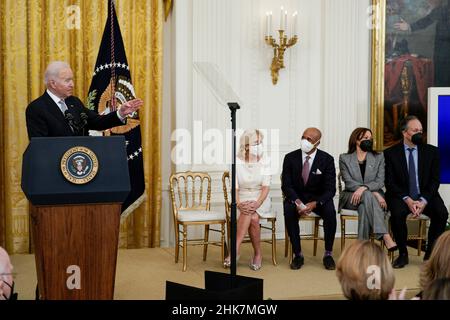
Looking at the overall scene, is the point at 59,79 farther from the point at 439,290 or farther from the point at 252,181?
the point at 439,290

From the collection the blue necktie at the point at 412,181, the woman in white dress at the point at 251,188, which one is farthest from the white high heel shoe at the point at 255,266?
the blue necktie at the point at 412,181

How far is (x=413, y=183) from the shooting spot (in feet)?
21.9

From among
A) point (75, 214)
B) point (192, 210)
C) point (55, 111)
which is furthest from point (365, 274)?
point (192, 210)

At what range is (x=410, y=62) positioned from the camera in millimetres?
8062

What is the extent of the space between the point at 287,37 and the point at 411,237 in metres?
2.63

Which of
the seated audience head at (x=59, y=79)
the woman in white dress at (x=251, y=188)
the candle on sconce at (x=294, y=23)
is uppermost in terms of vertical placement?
the candle on sconce at (x=294, y=23)

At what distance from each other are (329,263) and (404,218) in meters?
0.88

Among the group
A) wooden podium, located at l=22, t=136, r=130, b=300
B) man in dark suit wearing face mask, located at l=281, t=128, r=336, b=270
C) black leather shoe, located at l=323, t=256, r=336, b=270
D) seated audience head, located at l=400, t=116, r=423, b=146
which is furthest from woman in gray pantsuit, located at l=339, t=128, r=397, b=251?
wooden podium, located at l=22, t=136, r=130, b=300

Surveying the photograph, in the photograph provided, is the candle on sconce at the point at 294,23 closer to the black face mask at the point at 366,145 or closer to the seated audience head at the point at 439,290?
the black face mask at the point at 366,145

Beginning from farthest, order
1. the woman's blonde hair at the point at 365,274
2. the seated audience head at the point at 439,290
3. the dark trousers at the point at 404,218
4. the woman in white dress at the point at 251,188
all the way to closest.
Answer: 1. the dark trousers at the point at 404,218
2. the woman in white dress at the point at 251,188
3. the woman's blonde hair at the point at 365,274
4. the seated audience head at the point at 439,290

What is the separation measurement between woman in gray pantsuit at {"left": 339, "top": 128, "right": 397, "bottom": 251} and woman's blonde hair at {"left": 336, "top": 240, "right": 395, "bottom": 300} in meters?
4.21

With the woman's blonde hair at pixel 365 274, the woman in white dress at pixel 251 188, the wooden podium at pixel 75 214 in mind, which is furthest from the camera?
the woman in white dress at pixel 251 188

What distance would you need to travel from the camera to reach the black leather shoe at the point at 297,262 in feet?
20.6

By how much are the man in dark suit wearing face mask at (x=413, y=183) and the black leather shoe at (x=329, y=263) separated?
27.6 inches
